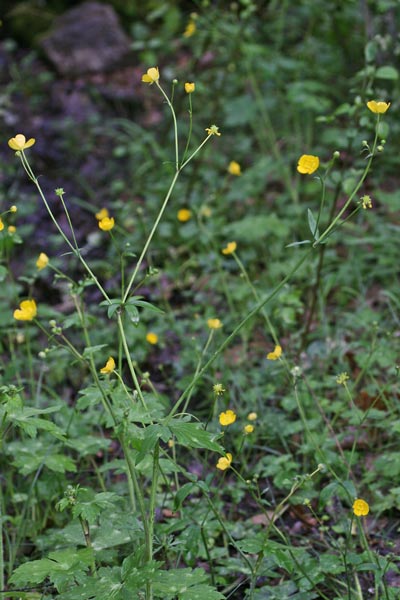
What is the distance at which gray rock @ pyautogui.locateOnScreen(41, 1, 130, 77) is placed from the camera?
4.44 m

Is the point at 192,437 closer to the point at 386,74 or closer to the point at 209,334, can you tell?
the point at 209,334

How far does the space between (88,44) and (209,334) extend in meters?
2.68

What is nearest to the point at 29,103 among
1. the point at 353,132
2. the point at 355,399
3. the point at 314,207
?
the point at 314,207

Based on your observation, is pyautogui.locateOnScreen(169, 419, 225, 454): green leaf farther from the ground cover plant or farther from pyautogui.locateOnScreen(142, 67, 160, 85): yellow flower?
pyautogui.locateOnScreen(142, 67, 160, 85): yellow flower

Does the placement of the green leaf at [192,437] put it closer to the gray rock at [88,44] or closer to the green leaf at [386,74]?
the green leaf at [386,74]

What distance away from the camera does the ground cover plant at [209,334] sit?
149 cm

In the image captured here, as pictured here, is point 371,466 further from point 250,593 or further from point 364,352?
point 250,593

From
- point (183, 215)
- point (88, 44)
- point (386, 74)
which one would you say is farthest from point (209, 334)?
point (88, 44)

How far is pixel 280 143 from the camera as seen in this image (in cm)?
360

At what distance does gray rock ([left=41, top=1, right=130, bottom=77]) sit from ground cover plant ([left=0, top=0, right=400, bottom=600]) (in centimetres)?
16

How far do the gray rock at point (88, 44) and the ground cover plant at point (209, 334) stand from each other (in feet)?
0.51

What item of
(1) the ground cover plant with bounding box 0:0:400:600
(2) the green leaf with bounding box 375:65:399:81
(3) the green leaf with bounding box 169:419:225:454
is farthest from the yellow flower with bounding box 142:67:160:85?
(2) the green leaf with bounding box 375:65:399:81

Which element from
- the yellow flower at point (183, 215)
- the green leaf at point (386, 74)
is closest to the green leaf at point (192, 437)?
the green leaf at point (386, 74)

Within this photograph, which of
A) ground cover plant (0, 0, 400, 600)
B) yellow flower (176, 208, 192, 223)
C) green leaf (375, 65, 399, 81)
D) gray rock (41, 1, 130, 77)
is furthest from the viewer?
gray rock (41, 1, 130, 77)
